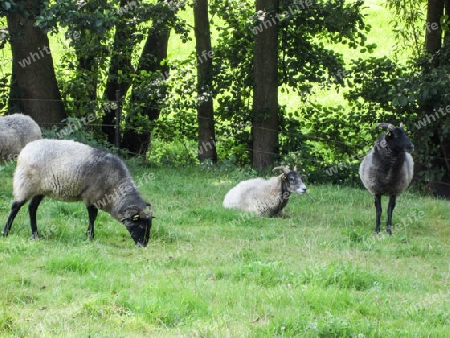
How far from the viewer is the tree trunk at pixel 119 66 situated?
16875 mm

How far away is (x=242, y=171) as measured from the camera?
48.6 feet

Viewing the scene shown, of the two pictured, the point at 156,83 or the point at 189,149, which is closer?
the point at 156,83

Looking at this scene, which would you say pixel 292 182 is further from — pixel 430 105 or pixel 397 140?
pixel 430 105

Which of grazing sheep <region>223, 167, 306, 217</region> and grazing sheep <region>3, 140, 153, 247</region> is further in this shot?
grazing sheep <region>223, 167, 306, 217</region>

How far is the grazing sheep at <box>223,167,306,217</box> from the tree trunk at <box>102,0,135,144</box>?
5525 mm

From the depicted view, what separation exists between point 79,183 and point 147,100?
832 cm

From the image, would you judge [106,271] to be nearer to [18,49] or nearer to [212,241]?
Result: [212,241]

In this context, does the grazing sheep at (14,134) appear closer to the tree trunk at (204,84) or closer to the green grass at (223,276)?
the green grass at (223,276)

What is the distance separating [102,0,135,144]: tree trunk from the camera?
664 inches

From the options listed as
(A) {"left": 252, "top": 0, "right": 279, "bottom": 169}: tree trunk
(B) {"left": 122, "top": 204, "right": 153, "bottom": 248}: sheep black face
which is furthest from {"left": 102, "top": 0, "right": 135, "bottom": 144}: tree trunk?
(B) {"left": 122, "top": 204, "right": 153, "bottom": 248}: sheep black face

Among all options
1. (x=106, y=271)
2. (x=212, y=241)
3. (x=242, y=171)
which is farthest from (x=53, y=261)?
(x=242, y=171)

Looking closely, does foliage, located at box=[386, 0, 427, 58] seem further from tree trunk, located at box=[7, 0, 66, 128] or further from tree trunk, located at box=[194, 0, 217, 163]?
tree trunk, located at box=[7, 0, 66, 128]

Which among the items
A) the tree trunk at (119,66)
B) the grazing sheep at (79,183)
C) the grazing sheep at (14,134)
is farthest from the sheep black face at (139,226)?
the tree trunk at (119,66)

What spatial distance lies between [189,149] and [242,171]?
3.93 m
